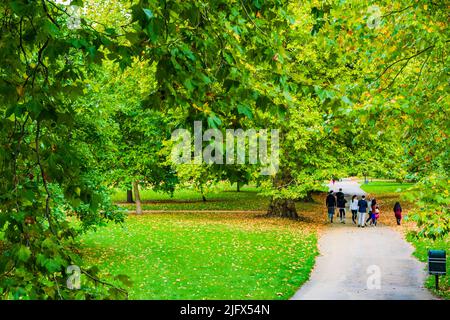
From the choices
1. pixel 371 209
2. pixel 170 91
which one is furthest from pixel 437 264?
pixel 371 209

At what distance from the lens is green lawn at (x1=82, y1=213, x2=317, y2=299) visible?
1265 centimetres

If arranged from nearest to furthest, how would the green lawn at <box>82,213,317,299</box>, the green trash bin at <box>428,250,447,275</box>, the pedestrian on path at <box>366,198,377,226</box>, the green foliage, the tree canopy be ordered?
the tree canopy < the green foliage < the green trash bin at <box>428,250,447,275</box> < the green lawn at <box>82,213,317,299</box> < the pedestrian on path at <box>366,198,377,226</box>

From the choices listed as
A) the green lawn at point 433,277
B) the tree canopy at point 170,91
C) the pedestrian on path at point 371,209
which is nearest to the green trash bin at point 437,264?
the green lawn at point 433,277

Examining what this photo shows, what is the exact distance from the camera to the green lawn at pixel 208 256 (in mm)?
12648

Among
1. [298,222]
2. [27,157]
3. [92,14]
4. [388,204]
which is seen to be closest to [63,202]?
[27,157]

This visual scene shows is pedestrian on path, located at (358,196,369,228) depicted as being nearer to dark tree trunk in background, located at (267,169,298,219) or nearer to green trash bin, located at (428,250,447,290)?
dark tree trunk in background, located at (267,169,298,219)

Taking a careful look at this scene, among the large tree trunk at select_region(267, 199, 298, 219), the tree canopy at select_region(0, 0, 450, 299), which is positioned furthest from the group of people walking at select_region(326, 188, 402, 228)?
the tree canopy at select_region(0, 0, 450, 299)

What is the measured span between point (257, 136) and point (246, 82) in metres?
18.1

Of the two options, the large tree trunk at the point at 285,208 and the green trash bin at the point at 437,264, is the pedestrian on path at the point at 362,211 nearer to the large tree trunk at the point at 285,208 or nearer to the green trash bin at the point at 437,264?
the large tree trunk at the point at 285,208

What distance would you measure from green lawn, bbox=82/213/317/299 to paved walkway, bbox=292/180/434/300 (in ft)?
1.72

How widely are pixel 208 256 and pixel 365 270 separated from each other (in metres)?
5.01

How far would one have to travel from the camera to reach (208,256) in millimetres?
17219

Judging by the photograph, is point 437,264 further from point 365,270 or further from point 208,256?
point 208,256

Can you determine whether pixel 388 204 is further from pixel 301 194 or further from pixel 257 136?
pixel 257 136
